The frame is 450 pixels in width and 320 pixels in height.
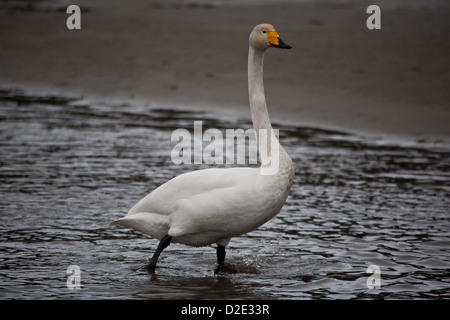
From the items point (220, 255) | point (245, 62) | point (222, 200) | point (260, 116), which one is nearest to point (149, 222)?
point (220, 255)

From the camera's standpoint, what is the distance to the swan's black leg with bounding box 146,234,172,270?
232 inches

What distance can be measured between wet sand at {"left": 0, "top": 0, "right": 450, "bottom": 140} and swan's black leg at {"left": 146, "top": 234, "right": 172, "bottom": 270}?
6.33m

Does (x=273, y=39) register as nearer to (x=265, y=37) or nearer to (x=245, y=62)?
(x=265, y=37)

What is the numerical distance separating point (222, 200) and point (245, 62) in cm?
1049

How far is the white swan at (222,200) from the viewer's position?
5.56 meters

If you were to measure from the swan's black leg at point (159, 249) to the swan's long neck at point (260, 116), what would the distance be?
98cm

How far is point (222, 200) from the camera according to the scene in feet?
18.3

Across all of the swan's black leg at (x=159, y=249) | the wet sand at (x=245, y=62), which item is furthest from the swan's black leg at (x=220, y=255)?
the wet sand at (x=245, y=62)

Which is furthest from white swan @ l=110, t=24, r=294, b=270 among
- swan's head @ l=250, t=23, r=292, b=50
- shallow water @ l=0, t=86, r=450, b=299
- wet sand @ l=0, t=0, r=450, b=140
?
wet sand @ l=0, t=0, r=450, b=140

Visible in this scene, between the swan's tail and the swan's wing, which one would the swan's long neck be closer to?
the swan's wing

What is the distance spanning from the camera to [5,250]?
643 centimetres

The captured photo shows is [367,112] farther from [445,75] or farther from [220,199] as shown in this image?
[220,199]

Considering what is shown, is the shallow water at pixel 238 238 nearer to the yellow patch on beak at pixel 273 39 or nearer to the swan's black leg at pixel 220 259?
the swan's black leg at pixel 220 259
